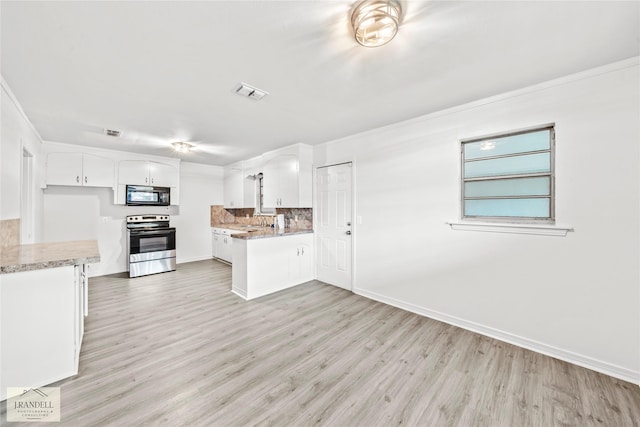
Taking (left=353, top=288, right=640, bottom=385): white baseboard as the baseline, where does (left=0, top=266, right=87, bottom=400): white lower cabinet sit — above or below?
above

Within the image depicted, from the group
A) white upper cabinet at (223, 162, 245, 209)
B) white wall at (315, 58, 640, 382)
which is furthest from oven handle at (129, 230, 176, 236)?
white wall at (315, 58, 640, 382)

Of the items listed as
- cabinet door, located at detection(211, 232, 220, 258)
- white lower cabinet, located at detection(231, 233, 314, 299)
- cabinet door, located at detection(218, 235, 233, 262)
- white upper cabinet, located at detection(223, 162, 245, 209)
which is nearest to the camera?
white lower cabinet, located at detection(231, 233, 314, 299)

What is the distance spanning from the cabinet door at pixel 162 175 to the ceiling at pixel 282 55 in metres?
2.05

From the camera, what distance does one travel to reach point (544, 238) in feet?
7.29

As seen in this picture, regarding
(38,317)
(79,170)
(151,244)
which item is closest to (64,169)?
(79,170)

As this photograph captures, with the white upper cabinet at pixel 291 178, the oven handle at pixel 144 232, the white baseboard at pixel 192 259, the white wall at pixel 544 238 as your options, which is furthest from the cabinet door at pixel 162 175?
the white wall at pixel 544 238

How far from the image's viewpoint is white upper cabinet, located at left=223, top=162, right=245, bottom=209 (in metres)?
5.88

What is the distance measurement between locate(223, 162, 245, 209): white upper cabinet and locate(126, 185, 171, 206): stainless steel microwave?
1371mm

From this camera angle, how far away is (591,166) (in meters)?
2.02

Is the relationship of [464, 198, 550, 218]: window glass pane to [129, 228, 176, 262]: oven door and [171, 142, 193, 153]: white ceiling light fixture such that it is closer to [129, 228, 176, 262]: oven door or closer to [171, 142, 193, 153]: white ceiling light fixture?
[171, 142, 193, 153]: white ceiling light fixture

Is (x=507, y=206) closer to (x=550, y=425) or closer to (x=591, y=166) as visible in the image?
(x=591, y=166)

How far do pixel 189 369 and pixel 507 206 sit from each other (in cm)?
331

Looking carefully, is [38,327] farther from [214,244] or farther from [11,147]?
[214,244]

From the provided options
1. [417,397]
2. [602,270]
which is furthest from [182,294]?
[602,270]
